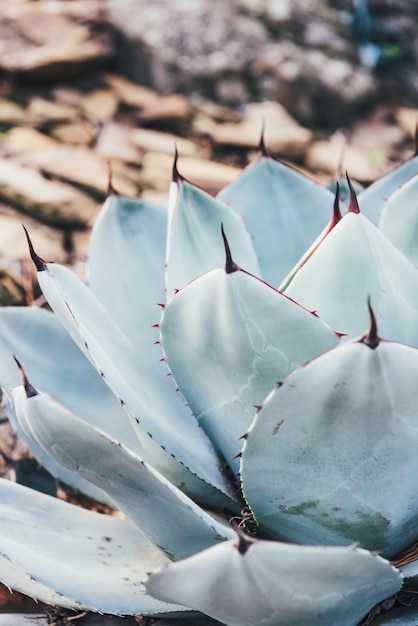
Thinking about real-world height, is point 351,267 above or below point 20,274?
above

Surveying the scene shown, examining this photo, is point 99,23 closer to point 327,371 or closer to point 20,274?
point 20,274

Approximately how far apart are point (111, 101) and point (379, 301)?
2.14m

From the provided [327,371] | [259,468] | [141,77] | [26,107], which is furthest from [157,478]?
[141,77]

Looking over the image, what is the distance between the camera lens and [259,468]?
938 millimetres

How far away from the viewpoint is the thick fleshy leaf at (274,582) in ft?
2.52

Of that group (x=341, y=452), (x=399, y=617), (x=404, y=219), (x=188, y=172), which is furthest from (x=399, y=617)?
(x=188, y=172)

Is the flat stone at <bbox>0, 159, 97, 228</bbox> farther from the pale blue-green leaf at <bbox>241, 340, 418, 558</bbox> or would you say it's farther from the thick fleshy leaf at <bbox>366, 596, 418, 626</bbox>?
the thick fleshy leaf at <bbox>366, 596, 418, 626</bbox>

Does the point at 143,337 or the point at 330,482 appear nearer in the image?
the point at 330,482

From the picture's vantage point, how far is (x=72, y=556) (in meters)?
1.09

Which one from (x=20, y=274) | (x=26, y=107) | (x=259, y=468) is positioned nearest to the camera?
(x=259, y=468)

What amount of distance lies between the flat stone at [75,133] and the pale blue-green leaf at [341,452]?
76.9 inches

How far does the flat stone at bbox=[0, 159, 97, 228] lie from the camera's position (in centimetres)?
215

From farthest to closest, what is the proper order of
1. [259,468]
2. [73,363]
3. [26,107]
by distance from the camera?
[26,107]
[73,363]
[259,468]

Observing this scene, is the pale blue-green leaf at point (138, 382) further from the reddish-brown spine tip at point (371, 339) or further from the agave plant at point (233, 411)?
the reddish-brown spine tip at point (371, 339)
